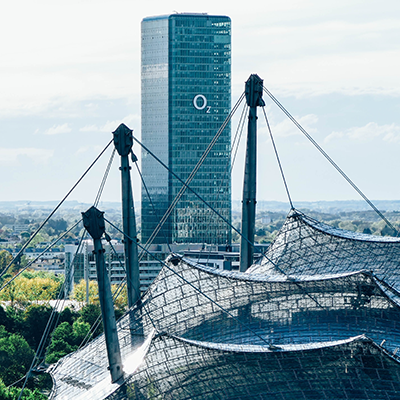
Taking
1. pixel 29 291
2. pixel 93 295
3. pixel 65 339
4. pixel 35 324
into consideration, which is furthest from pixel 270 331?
pixel 29 291

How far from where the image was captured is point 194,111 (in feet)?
490

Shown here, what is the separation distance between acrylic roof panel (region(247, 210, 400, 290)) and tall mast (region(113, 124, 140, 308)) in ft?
29.4

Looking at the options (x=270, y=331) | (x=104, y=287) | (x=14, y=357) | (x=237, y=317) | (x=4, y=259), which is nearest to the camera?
(x=104, y=287)

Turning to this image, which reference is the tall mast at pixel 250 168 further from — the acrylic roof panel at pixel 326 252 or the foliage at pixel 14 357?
the foliage at pixel 14 357

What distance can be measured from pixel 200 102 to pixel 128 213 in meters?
102

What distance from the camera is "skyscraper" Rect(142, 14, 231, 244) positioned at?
14838cm

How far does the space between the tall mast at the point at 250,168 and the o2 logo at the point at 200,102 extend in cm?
9231

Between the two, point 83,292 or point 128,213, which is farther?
point 83,292

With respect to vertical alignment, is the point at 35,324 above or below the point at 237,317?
below

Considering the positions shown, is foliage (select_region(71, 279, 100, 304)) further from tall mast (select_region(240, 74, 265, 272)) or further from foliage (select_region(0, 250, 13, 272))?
tall mast (select_region(240, 74, 265, 272))

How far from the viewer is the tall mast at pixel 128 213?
46.1m

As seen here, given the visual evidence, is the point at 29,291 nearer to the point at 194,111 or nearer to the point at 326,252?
the point at 194,111

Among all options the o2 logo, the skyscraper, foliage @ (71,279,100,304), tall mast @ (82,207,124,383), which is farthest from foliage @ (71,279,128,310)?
tall mast @ (82,207,124,383)

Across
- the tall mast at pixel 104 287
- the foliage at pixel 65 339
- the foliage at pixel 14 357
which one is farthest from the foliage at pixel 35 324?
the tall mast at pixel 104 287
